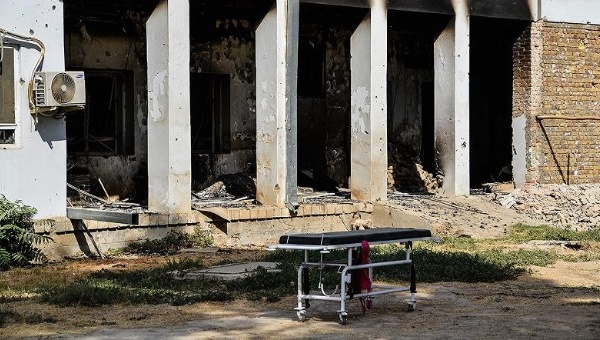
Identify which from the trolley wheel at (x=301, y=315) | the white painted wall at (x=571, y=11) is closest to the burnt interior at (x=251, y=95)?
the white painted wall at (x=571, y=11)

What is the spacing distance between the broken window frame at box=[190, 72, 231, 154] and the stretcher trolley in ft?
30.9

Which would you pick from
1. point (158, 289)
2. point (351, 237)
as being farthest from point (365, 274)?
point (158, 289)

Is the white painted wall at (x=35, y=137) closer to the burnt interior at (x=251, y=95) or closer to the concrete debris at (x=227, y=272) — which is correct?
→ the burnt interior at (x=251, y=95)

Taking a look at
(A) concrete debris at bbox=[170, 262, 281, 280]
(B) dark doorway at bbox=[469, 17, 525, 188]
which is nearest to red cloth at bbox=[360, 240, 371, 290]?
(A) concrete debris at bbox=[170, 262, 281, 280]

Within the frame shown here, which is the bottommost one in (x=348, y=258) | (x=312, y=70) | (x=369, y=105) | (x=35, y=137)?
(x=348, y=258)

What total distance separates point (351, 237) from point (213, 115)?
10.3 m

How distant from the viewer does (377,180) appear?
18.3 m

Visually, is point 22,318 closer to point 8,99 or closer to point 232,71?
point 8,99

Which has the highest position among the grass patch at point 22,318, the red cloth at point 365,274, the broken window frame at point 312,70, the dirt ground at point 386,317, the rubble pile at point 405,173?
the broken window frame at point 312,70

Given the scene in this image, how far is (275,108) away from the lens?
1688 cm

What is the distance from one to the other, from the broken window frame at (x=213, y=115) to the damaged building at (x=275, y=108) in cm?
3

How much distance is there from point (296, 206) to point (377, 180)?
197cm

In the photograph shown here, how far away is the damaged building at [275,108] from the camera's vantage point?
14328 mm

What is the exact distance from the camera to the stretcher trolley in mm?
9367
